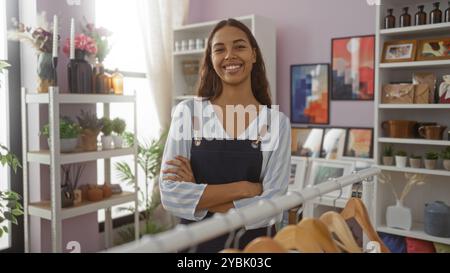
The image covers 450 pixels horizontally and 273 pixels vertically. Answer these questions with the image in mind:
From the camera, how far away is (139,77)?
3.59 meters

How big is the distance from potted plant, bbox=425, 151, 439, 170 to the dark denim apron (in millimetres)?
1658

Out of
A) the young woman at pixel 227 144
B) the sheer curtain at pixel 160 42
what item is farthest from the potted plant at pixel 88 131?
the young woman at pixel 227 144

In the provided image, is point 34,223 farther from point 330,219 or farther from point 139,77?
point 330,219

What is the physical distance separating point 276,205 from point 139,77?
2998 millimetres

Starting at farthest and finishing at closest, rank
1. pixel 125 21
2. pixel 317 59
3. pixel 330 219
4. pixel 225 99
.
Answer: pixel 125 21 < pixel 317 59 < pixel 225 99 < pixel 330 219

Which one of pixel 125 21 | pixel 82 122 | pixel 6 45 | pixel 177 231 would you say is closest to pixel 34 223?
pixel 82 122

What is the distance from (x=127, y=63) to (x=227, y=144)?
7.85 feet

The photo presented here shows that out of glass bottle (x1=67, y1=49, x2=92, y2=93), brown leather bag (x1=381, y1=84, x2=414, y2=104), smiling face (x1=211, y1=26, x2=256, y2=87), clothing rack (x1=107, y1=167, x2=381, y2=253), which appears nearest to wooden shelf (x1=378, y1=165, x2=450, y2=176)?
brown leather bag (x1=381, y1=84, x2=414, y2=104)

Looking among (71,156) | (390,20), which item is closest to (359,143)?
(390,20)

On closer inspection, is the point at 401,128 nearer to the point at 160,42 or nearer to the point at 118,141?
the point at 118,141

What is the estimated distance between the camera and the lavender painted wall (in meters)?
3.06

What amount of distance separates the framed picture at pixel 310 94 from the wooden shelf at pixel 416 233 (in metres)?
0.94

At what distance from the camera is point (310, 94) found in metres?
3.29

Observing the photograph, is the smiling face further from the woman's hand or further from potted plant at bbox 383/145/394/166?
potted plant at bbox 383/145/394/166
